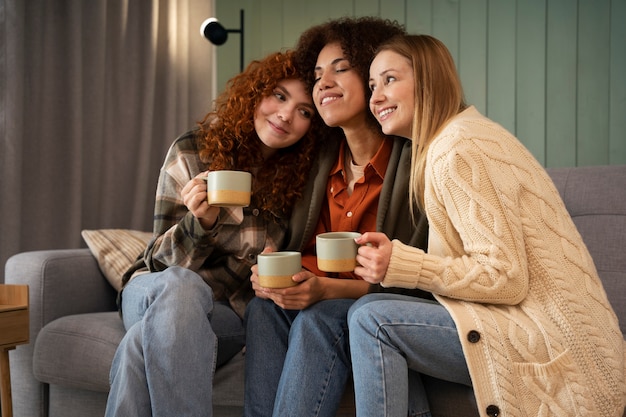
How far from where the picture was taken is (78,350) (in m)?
1.90

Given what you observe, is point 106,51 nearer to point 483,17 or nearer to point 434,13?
point 434,13

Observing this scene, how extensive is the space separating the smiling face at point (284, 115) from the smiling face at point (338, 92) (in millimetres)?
73

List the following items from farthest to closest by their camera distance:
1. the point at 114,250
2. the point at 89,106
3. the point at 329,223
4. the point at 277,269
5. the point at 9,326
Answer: the point at 89,106
the point at 114,250
the point at 329,223
the point at 9,326
the point at 277,269

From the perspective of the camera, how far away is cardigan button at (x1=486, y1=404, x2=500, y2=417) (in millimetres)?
1317

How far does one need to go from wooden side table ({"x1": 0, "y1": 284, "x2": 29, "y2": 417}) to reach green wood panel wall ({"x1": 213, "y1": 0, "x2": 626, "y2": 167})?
7.07 feet

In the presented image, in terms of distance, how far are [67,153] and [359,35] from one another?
1.55 metres

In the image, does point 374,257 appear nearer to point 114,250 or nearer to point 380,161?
point 380,161

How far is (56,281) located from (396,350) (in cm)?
118

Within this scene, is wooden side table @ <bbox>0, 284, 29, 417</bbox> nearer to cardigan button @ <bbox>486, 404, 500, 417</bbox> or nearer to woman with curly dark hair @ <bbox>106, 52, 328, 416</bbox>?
woman with curly dark hair @ <bbox>106, 52, 328, 416</bbox>

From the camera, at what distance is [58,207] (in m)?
2.82

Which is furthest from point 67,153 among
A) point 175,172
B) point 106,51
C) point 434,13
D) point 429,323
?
point 429,323

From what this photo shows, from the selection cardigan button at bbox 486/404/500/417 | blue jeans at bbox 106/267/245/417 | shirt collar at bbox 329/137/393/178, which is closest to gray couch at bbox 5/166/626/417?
blue jeans at bbox 106/267/245/417

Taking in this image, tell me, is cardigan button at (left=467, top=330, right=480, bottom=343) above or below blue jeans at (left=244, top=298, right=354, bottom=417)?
above

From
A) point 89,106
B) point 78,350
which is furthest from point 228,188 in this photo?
point 89,106
